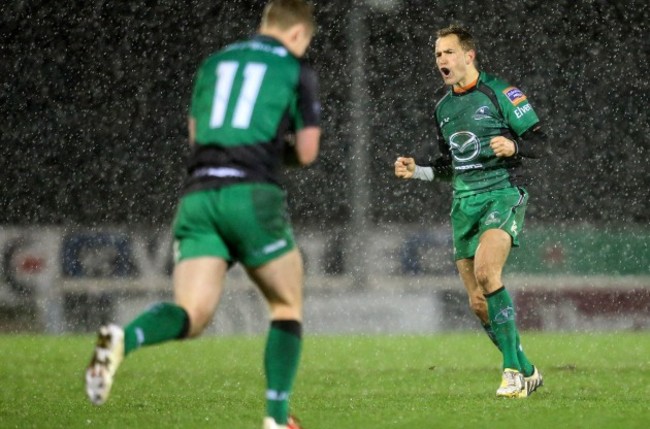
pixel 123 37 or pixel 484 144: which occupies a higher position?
pixel 123 37

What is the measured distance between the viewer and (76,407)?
6402mm

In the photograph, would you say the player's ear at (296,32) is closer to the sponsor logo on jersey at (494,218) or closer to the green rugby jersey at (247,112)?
the green rugby jersey at (247,112)

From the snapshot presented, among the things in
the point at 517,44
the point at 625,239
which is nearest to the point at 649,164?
the point at 517,44

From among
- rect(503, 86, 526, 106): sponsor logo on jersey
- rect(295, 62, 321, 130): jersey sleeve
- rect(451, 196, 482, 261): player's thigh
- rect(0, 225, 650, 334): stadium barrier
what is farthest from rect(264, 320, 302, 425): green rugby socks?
rect(0, 225, 650, 334): stadium barrier

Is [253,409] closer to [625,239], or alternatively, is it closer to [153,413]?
[153,413]

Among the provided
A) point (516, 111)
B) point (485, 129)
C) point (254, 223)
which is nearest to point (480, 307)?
point (485, 129)

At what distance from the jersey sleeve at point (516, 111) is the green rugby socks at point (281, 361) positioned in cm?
296

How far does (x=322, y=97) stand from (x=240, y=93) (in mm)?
21424

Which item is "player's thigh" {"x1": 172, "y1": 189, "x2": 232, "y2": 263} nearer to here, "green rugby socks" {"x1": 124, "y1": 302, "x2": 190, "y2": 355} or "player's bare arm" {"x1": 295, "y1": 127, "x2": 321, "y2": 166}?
"green rugby socks" {"x1": 124, "y1": 302, "x2": 190, "y2": 355}

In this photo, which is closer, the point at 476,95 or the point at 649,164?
the point at 476,95

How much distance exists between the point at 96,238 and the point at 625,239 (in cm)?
702

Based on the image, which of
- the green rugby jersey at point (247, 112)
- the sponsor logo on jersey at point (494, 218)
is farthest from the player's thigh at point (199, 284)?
the sponsor logo on jersey at point (494, 218)

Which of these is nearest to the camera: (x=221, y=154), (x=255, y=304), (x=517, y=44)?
(x=221, y=154)

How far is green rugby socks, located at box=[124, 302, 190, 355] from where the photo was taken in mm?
4277
